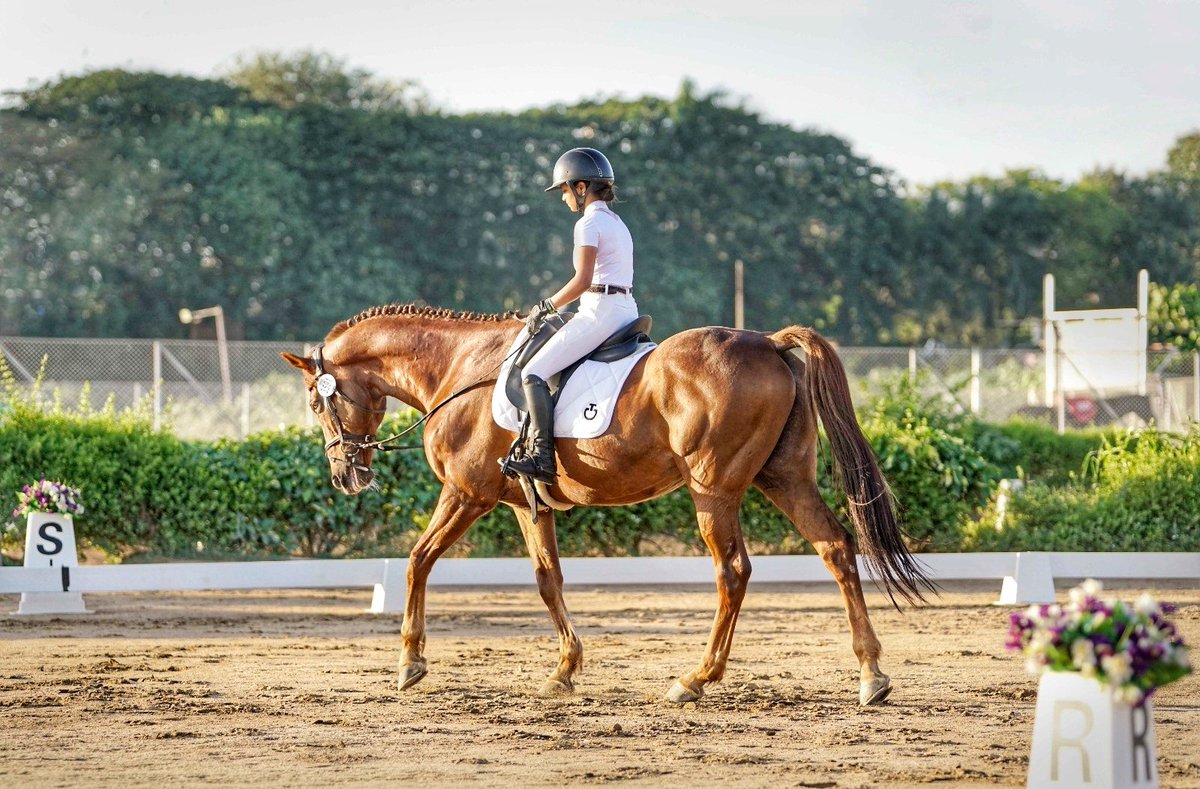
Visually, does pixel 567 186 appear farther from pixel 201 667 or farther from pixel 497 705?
pixel 201 667

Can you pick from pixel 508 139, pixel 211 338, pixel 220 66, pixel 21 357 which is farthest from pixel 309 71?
pixel 21 357

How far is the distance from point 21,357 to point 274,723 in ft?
59.3

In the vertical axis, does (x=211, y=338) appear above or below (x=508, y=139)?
below

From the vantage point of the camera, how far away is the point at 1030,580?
36.3ft

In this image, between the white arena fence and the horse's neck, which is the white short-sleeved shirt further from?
the white arena fence

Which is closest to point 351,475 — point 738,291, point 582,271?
point 582,271

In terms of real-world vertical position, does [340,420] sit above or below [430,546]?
above

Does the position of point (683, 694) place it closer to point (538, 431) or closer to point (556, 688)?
point (556, 688)

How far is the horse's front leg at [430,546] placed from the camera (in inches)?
291

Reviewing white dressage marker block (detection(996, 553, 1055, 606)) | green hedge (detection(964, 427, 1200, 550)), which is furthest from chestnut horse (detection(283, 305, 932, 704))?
green hedge (detection(964, 427, 1200, 550))

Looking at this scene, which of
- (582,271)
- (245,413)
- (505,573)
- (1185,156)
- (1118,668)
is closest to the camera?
(1118,668)

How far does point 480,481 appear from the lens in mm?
7402

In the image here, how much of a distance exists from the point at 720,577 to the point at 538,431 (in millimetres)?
1201

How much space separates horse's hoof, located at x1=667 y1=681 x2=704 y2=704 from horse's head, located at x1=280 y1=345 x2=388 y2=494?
249 centimetres
